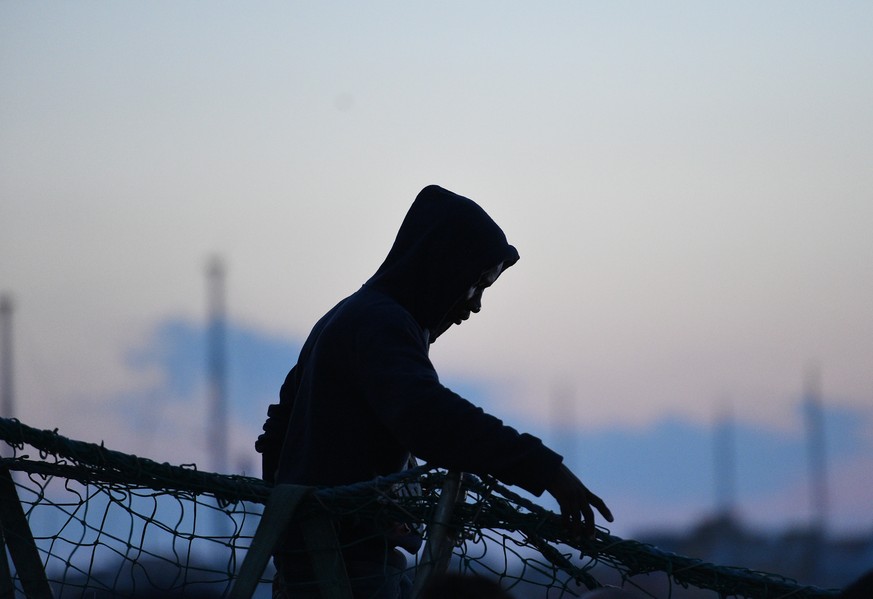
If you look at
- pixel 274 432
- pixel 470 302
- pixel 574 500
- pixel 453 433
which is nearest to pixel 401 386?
pixel 453 433

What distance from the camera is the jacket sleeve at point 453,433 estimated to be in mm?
3664

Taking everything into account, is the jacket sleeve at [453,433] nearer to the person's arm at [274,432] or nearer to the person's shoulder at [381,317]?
the person's shoulder at [381,317]

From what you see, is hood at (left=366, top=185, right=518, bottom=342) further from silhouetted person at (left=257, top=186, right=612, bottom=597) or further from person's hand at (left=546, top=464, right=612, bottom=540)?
person's hand at (left=546, top=464, right=612, bottom=540)

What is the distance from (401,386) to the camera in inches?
148

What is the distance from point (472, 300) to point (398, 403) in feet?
2.44

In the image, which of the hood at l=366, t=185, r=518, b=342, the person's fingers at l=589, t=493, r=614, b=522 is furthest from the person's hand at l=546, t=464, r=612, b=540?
the hood at l=366, t=185, r=518, b=342

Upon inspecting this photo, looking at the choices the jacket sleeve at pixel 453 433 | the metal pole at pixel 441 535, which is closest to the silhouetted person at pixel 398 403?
the jacket sleeve at pixel 453 433

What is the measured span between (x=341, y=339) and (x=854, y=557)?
129ft

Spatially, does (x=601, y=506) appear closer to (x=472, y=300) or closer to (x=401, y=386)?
(x=401, y=386)

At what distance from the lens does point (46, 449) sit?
13.3 feet

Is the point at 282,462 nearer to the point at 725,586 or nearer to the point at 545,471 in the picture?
the point at 545,471

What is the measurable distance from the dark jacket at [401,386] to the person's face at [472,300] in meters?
0.04

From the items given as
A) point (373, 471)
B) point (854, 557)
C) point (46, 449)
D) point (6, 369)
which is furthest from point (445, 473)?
point (854, 557)

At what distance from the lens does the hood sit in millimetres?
4262
